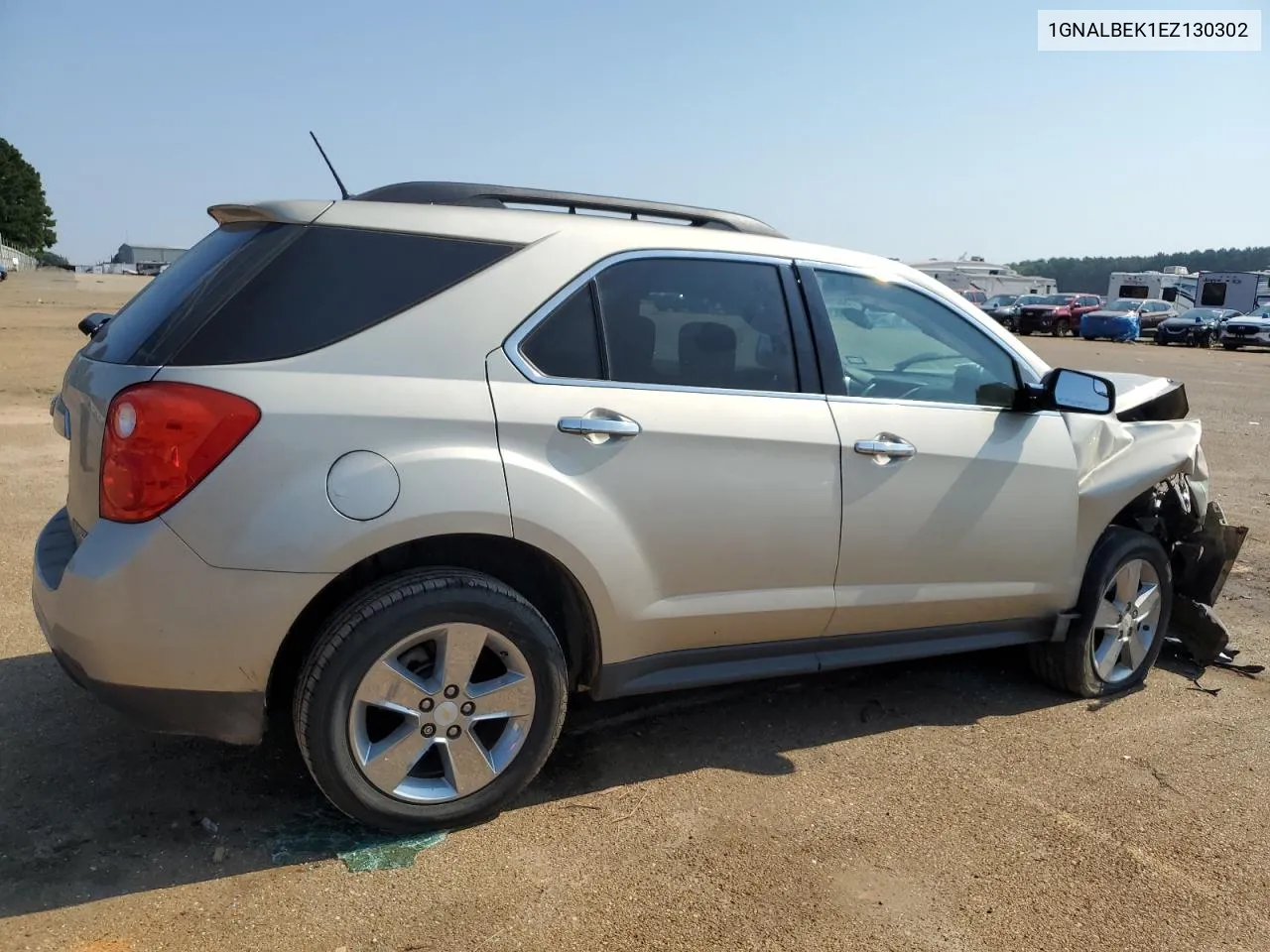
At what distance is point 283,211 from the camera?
2.94 meters

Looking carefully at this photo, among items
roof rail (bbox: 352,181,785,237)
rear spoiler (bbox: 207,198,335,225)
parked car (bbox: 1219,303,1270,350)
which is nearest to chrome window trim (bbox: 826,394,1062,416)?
roof rail (bbox: 352,181,785,237)

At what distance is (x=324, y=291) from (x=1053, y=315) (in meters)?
40.6

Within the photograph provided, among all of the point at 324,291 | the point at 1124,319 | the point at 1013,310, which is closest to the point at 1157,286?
the point at 1013,310

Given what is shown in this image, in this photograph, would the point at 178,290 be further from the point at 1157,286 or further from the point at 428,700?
the point at 1157,286

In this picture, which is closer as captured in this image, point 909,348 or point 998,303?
point 909,348

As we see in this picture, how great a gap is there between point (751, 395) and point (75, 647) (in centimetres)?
208

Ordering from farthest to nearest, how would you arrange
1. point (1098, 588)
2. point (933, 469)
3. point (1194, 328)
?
point (1194, 328)
point (1098, 588)
point (933, 469)

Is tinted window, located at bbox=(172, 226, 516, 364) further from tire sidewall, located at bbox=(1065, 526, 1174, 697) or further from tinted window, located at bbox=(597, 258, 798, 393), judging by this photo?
tire sidewall, located at bbox=(1065, 526, 1174, 697)

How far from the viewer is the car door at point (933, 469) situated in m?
3.51

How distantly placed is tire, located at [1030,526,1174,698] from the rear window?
2702mm

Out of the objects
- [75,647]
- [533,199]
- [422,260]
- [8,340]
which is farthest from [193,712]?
[8,340]

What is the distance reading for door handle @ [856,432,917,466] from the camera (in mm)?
3449

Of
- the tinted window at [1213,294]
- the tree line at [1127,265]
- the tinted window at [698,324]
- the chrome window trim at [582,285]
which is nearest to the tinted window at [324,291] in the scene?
the chrome window trim at [582,285]

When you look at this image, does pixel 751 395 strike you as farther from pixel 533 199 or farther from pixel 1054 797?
pixel 1054 797
